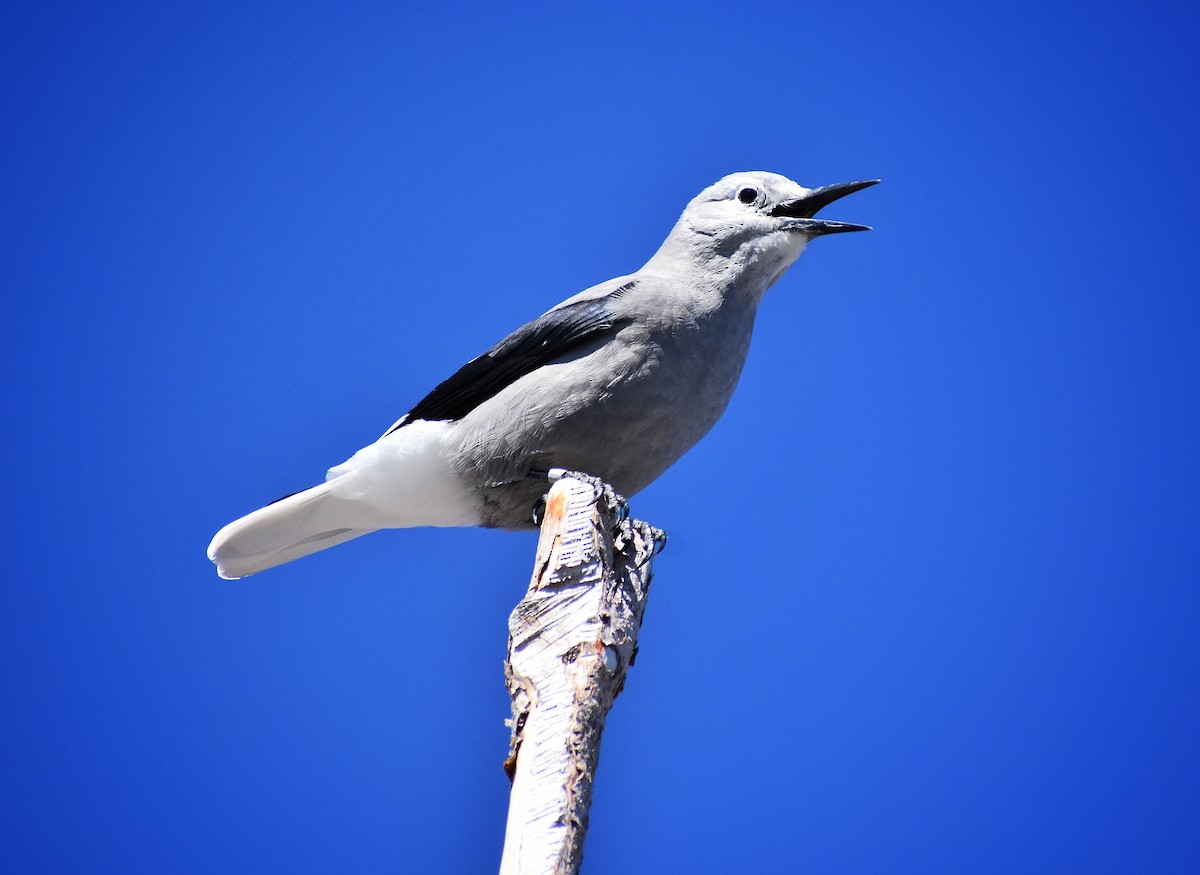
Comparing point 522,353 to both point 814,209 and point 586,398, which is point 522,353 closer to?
A: point 586,398

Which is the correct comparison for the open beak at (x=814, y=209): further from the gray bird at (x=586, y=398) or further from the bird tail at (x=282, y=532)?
the bird tail at (x=282, y=532)

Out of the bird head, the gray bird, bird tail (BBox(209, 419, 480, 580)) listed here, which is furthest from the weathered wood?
the bird head

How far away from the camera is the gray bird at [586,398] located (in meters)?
3.80

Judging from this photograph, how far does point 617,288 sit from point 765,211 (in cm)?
84

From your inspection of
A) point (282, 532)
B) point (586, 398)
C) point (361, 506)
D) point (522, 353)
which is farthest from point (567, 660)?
point (282, 532)

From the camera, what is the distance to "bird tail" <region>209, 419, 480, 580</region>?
13.4ft

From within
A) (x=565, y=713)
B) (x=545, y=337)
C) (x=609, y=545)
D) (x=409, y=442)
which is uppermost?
(x=545, y=337)

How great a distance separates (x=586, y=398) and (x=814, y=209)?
4.97 feet

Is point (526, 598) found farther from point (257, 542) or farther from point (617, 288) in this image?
point (257, 542)

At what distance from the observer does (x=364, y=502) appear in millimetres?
4273

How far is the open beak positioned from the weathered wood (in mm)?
1863

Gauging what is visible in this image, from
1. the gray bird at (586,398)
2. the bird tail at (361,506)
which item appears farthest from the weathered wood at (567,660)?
the bird tail at (361,506)

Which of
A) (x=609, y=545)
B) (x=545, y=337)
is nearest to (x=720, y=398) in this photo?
(x=545, y=337)

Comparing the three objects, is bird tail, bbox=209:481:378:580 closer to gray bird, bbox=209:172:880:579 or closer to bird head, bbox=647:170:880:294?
gray bird, bbox=209:172:880:579
